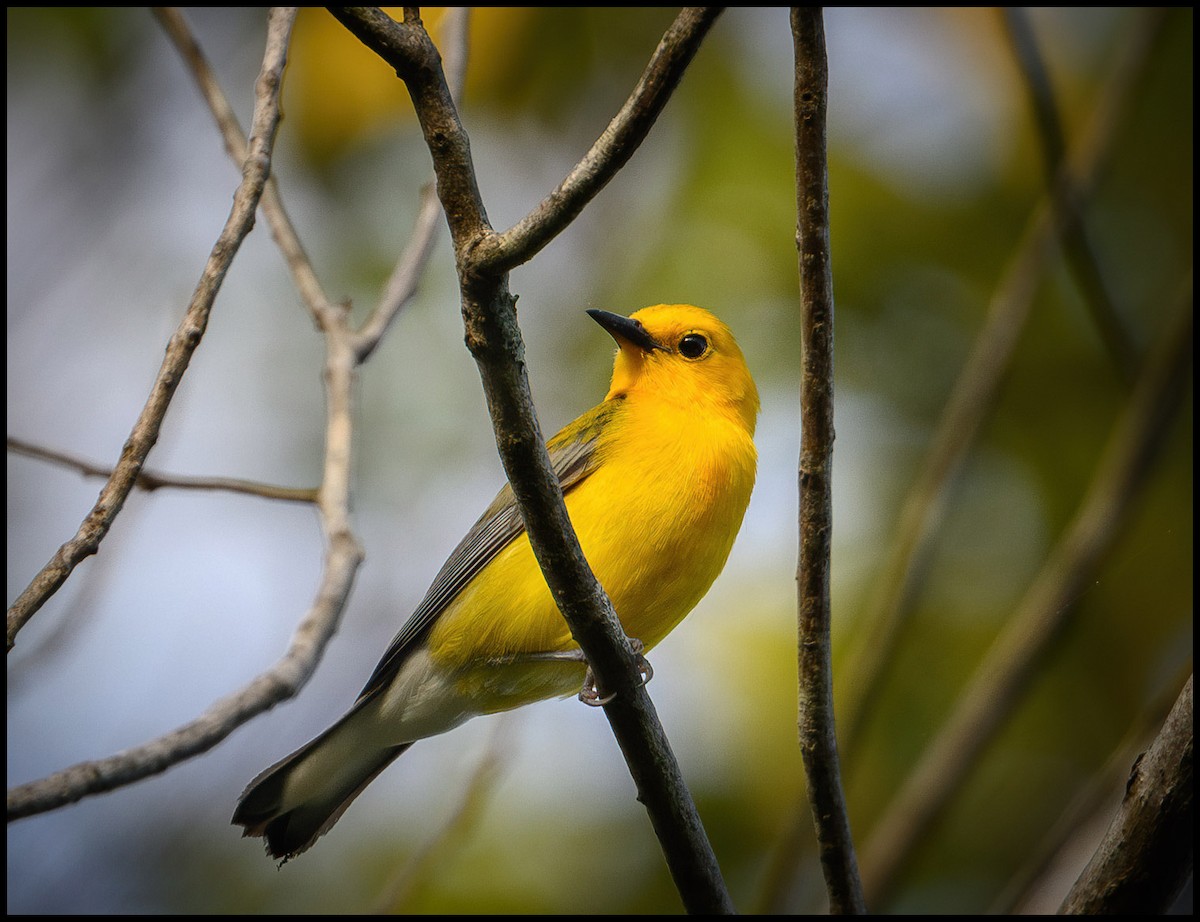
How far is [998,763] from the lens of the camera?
557cm

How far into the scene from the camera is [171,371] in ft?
8.52

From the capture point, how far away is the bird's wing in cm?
404

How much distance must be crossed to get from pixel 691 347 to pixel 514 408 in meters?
2.51

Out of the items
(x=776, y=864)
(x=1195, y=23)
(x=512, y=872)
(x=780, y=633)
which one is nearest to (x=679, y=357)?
(x=780, y=633)

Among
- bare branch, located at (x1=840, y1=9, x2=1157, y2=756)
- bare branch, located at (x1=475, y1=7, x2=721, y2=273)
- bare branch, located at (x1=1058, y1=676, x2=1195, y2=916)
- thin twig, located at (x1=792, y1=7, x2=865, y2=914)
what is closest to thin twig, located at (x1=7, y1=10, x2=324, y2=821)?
bare branch, located at (x1=475, y1=7, x2=721, y2=273)

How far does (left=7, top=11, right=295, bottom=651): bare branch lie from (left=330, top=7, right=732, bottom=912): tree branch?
2.41 ft

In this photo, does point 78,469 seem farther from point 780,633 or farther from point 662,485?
point 780,633

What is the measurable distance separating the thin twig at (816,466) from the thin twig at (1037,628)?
144 cm

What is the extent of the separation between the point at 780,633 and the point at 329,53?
4181 mm

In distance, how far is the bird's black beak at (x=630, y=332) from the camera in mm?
4652

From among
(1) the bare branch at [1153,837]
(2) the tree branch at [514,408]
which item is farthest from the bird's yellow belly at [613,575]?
(1) the bare branch at [1153,837]

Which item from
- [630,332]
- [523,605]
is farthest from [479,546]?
[630,332]

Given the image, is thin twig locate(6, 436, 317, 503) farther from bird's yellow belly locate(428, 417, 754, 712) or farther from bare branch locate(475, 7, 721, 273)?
bare branch locate(475, 7, 721, 273)

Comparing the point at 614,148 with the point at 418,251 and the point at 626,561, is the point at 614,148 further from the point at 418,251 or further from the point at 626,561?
the point at 418,251
